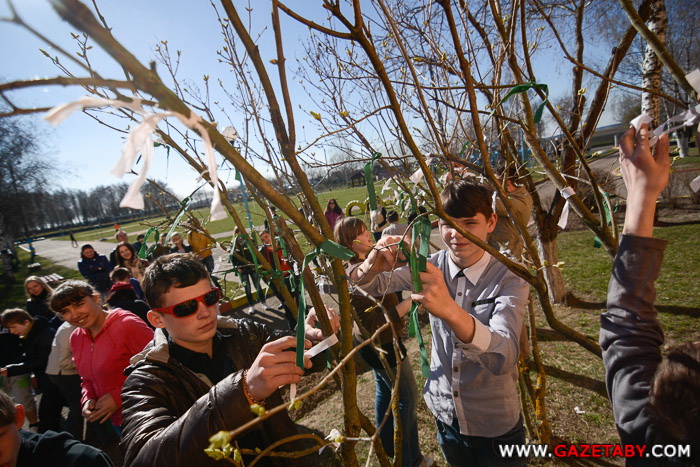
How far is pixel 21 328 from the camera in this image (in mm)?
3803

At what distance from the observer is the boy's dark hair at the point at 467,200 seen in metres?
1.81

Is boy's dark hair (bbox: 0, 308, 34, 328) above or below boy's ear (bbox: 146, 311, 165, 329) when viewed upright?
below

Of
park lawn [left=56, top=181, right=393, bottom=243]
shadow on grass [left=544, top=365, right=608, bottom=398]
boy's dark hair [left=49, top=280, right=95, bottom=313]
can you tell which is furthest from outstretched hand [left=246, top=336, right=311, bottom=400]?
shadow on grass [left=544, top=365, right=608, bottom=398]

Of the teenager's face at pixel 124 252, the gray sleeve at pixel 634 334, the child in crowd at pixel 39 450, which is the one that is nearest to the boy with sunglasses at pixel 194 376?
the child in crowd at pixel 39 450

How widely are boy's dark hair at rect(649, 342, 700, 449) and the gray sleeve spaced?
0.06 meters

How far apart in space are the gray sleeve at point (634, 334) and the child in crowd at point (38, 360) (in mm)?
5183

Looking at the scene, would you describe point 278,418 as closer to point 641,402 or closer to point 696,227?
point 641,402

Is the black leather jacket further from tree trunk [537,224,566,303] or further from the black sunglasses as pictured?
tree trunk [537,224,566,303]

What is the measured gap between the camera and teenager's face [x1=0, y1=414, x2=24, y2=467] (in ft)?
4.97

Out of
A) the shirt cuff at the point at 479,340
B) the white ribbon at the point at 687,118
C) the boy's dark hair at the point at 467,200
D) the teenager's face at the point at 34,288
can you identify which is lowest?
the teenager's face at the point at 34,288

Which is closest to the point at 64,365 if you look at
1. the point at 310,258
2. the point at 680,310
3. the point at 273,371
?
the point at 273,371

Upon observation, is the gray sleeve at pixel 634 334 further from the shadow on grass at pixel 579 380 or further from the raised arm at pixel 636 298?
the shadow on grass at pixel 579 380

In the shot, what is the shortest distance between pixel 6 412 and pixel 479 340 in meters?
2.30

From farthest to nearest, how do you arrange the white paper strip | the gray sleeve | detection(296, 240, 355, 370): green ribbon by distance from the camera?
the gray sleeve, the white paper strip, detection(296, 240, 355, 370): green ribbon
